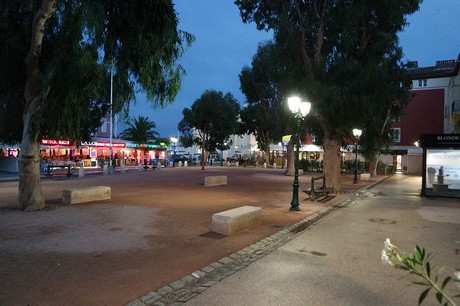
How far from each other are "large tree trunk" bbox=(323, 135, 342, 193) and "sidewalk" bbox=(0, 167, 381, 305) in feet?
19.9

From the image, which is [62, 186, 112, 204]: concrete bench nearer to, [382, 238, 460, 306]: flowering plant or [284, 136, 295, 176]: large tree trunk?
[382, 238, 460, 306]: flowering plant

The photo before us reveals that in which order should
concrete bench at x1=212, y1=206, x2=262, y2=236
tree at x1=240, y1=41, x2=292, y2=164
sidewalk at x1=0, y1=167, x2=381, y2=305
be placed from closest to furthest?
1. sidewalk at x1=0, y1=167, x2=381, y2=305
2. concrete bench at x1=212, y1=206, x2=262, y2=236
3. tree at x1=240, y1=41, x2=292, y2=164

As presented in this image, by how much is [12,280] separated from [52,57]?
7.53 m

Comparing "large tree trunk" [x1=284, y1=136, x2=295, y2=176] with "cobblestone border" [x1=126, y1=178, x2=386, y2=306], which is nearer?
"cobblestone border" [x1=126, y1=178, x2=386, y2=306]

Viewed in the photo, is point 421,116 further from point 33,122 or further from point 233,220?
point 33,122

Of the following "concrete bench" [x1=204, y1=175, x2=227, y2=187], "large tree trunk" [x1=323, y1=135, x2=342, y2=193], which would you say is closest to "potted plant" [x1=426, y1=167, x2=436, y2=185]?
"large tree trunk" [x1=323, y1=135, x2=342, y2=193]

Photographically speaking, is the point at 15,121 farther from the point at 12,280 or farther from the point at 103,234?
the point at 12,280

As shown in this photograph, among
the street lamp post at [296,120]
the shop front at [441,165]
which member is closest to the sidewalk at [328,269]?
the street lamp post at [296,120]

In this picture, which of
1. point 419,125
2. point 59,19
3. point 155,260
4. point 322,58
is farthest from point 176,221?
point 419,125

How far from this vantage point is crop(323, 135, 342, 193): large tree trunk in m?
18.5

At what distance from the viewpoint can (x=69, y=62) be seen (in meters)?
11.0

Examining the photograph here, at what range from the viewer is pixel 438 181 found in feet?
58.9

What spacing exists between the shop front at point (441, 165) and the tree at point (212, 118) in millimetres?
30530

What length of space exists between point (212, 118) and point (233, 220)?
38952 mm
